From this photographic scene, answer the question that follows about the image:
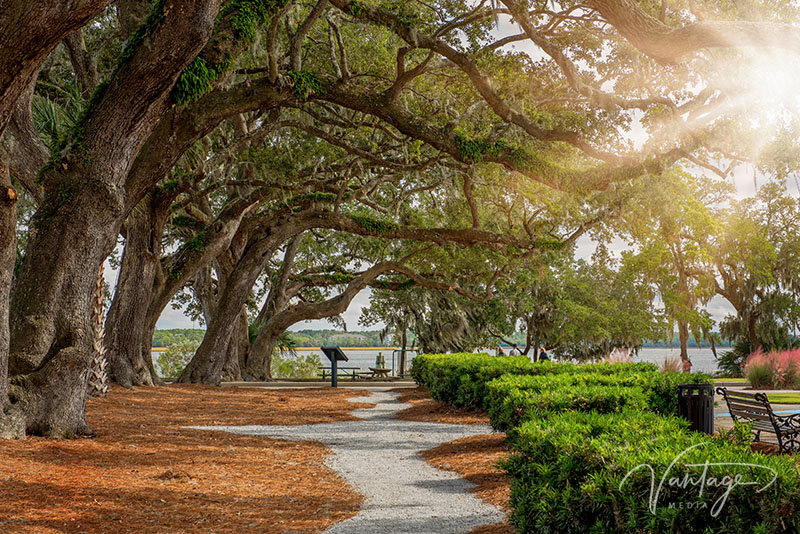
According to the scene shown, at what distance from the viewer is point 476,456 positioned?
7.77 meters

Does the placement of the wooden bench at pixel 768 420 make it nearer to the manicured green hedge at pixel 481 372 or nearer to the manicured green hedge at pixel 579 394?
the manicured green hedge at pixel 579 394

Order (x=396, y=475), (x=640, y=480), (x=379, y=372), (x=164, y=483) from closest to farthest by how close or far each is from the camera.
Result: (x=640, y=480), (x=164, y=483), (x=396, y=475), (x=379, y=372)

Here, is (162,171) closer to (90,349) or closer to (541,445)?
(90,349)

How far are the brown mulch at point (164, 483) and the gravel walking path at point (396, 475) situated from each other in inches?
9.9

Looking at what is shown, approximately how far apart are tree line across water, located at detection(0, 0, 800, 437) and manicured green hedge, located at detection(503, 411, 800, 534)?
173 inches

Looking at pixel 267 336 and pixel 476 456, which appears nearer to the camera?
pixel 476 456

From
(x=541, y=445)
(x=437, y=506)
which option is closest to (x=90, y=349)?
(x=437, y=506)

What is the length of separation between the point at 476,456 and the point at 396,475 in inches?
49.0

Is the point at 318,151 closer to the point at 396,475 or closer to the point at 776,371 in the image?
the point at 396,475

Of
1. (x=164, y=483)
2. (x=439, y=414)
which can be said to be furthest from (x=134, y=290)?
(x=164, y=483)

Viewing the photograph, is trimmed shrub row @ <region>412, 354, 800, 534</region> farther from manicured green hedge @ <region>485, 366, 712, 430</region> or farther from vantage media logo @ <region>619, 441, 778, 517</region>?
manicured green hedge @ <region>485, 366, 712, 430</region>

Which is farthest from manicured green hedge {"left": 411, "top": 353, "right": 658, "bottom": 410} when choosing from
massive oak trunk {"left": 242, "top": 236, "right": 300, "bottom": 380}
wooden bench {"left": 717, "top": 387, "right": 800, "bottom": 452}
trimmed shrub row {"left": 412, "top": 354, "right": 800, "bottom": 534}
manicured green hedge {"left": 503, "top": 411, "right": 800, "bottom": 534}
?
massive oak trunk {"left": 242, "top": 236, "right": 300, "bottom": 380}

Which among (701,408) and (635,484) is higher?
(635,484)

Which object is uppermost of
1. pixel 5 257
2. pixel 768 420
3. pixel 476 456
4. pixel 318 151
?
pixel 318 151
